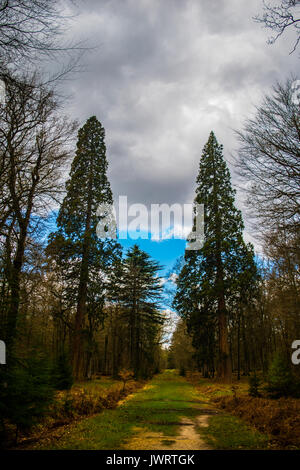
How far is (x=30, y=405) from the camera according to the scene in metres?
5.89

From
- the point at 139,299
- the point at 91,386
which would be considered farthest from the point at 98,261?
the point at 139,299

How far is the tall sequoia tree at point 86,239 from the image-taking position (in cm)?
1769

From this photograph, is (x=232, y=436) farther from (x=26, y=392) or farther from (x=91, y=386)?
(x=91, y=386)

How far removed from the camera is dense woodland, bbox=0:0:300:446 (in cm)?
582

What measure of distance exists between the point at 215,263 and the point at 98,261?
8166mm

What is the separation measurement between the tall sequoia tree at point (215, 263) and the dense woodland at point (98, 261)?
3.4 inches

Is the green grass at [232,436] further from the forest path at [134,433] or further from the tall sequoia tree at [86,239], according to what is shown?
the tall sequoia tree at [86,239]

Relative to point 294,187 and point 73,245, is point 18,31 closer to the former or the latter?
point 294,187

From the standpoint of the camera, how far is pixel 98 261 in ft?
61.8

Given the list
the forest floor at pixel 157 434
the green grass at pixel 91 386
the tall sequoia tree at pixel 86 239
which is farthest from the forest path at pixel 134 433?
the tall sequoia tree at pixel 86 239

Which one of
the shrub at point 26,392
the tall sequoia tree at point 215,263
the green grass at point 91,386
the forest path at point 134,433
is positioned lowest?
the green grass at point 91,386

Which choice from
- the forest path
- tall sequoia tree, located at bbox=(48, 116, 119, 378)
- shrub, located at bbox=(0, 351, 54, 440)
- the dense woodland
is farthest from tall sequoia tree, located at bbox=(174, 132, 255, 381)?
shrub, located at bbox=(0, 351, 54, 440)
